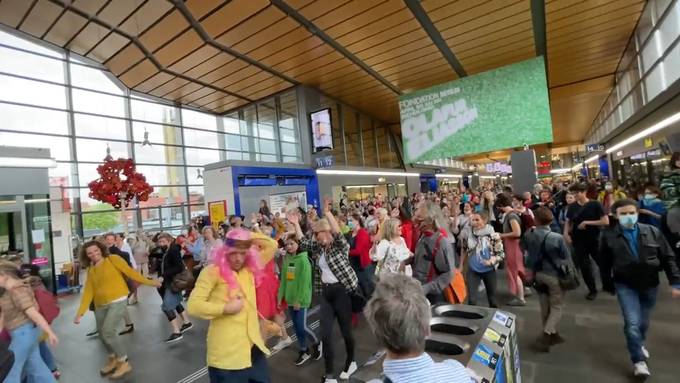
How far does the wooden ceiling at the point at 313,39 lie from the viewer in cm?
937

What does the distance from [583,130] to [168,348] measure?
124 feet

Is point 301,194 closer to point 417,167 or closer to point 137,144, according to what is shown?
point 137,144

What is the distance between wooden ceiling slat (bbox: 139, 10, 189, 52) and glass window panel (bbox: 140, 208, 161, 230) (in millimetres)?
7074

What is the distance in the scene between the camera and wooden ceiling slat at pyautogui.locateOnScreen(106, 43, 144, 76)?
1202cm

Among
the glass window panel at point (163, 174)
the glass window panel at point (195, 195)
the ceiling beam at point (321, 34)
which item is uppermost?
the ceiling beam at point (321, 34)

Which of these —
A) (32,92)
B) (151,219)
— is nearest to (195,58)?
(32,92)

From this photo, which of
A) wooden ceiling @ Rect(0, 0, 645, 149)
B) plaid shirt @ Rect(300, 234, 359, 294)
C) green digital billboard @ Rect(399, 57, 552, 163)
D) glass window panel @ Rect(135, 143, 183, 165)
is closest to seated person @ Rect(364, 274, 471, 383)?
plaid shirt @ Rect(300, 234, 359, 294)

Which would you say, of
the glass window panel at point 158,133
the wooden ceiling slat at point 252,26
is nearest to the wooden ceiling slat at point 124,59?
the glass window panel at point 158,133

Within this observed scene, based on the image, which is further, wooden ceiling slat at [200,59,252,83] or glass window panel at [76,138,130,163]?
glass window panel at [76,138,130,163]

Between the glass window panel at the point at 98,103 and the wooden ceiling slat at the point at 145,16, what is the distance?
16.3 ft

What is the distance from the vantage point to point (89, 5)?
9.77 metres

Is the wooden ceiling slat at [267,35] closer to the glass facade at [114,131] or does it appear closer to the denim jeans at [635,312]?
the glass facade at [114,131]

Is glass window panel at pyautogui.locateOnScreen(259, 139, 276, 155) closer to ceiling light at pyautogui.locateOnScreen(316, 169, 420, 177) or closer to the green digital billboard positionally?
ceiling light at pyautogui.locateOnScreen(316, 169, 420, 177)

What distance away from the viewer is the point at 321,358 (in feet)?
13.1
